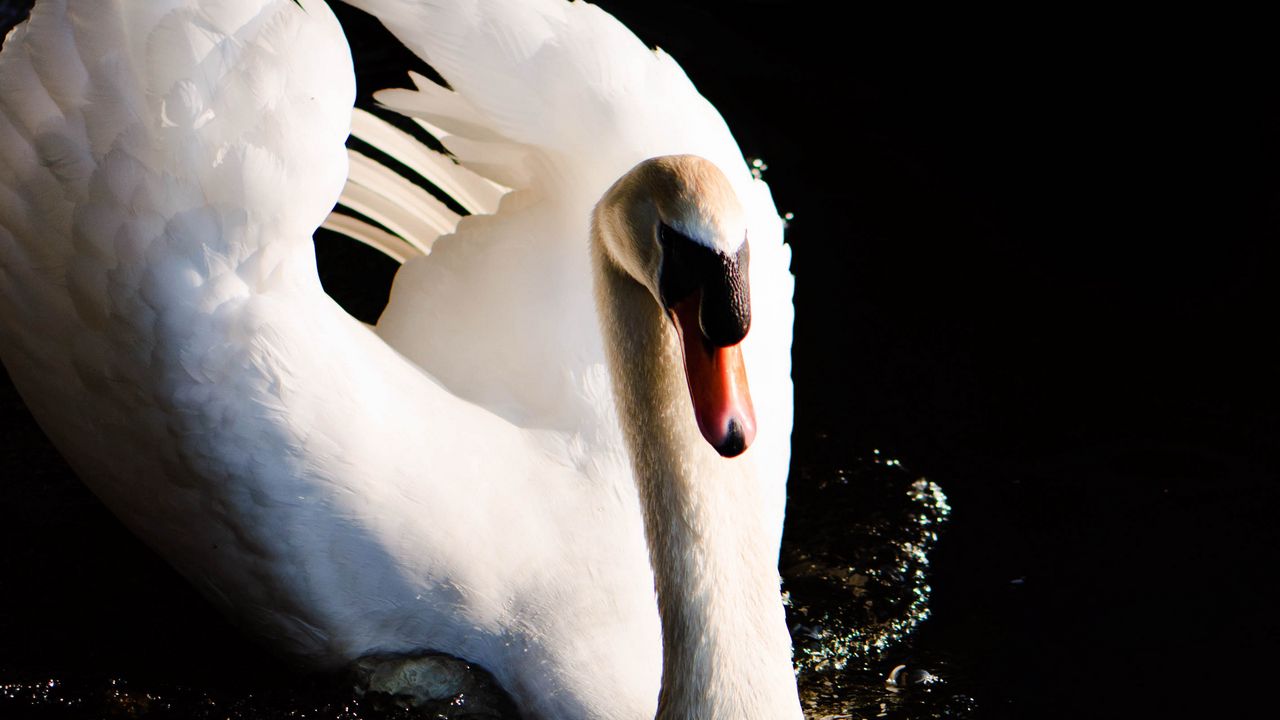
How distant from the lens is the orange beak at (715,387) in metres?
2.76

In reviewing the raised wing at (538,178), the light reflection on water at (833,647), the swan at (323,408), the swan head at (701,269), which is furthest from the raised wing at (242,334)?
the swan head at (701,269)

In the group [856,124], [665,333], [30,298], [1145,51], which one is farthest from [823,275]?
[30,298]

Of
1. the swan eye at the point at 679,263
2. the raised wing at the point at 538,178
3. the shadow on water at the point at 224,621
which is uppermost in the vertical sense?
the raised wing at the point at 538,178

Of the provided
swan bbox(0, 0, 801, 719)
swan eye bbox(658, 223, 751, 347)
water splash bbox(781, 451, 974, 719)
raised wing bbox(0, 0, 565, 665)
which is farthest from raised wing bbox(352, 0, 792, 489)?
swan eye bbox(658, 223, 751, 347)

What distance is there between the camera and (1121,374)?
4914 mm

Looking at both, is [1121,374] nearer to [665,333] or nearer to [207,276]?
[665,333]

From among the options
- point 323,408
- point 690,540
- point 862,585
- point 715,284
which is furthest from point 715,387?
point 862,585

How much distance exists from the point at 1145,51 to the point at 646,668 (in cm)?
413

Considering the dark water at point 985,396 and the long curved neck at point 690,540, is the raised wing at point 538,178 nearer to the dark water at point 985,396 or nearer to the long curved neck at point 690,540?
the long curved neck at point 690,540

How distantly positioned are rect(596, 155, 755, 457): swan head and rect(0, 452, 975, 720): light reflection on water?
3.33 feet

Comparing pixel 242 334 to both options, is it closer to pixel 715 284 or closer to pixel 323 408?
pixel 323 408

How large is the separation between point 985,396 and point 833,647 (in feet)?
4.02

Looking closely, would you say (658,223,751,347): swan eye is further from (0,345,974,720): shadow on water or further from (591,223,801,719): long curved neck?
(0,345,974,720): shadow on water

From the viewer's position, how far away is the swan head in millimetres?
2670
